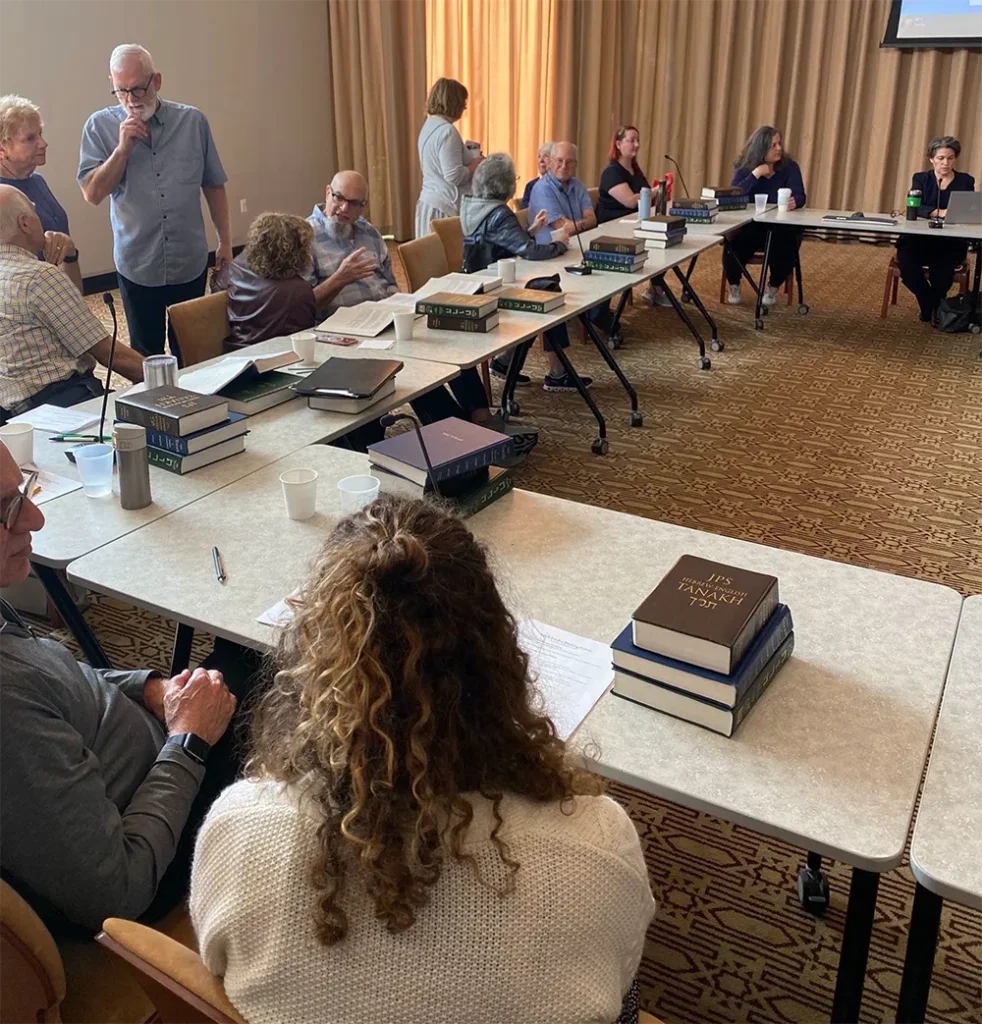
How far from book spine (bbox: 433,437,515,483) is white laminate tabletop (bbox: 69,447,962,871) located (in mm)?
94

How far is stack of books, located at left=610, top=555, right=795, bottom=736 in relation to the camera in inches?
49.6

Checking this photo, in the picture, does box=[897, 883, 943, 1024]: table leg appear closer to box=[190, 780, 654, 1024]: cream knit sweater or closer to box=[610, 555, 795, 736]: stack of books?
box=[610, 555, 795, 736]: stack of books

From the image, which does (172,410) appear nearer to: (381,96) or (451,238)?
(451,238)

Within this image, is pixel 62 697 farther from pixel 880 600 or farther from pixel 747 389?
pixel 747 389

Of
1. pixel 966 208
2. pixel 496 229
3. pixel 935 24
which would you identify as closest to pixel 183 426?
pixel 496 229

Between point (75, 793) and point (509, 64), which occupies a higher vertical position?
point (509, 64)

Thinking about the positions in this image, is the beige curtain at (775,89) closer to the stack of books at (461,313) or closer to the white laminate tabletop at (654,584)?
the stack of books at (461,313)

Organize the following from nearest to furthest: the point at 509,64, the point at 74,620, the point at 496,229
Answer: the point at 74,620
the point at 496,229
the point at 509,64

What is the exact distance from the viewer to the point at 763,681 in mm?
1339

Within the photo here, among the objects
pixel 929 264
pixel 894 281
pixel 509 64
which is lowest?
pixel 894 281

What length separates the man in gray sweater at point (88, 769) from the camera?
112cm

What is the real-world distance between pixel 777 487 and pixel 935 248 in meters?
2.95

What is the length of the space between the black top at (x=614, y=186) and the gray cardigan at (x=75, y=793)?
5.18 metres

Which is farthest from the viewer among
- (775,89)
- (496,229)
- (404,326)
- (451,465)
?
(775,89)
